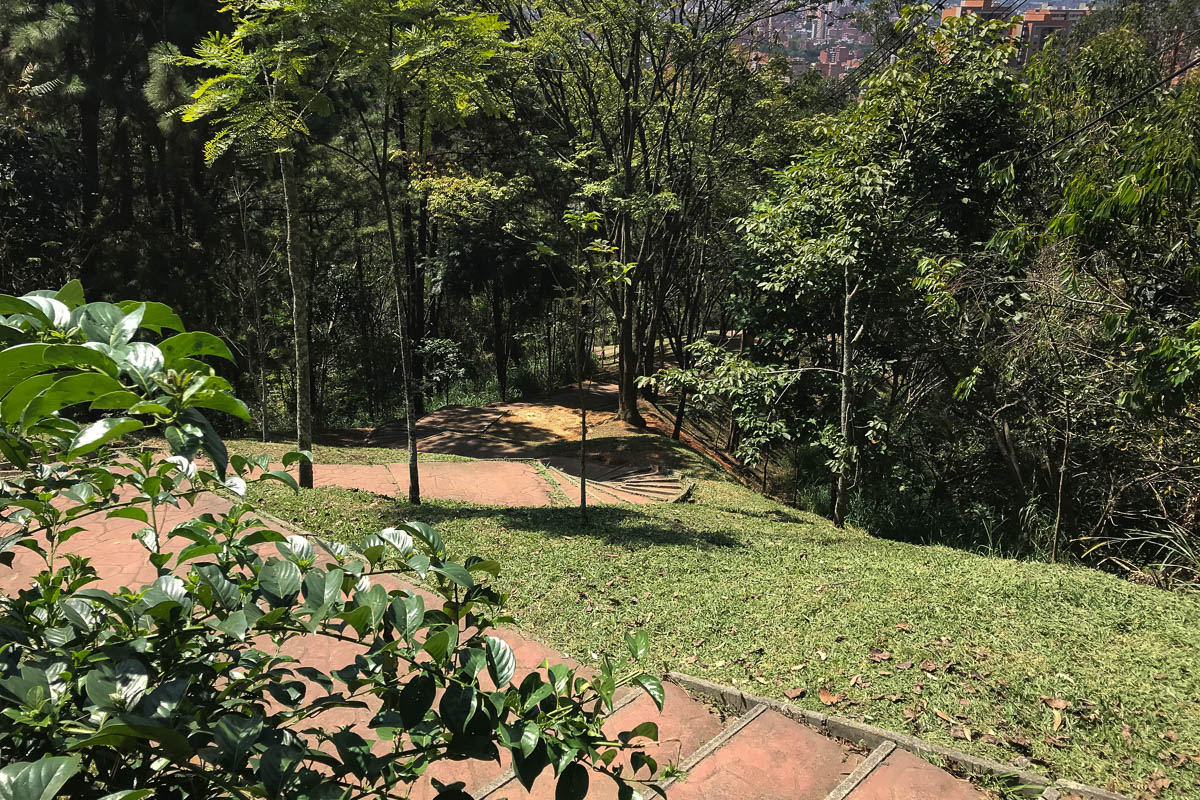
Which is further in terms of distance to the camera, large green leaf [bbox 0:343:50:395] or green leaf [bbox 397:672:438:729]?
green leaf [bbox 397:672:438:729]

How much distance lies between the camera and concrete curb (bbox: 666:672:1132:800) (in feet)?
9.96

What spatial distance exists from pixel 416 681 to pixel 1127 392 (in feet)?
22.6

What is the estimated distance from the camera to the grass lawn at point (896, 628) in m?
3.48

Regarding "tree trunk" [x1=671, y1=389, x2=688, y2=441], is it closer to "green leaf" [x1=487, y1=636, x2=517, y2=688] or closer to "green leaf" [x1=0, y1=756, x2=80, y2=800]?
"green leaf" [x1=487, y1=636, x2=517, y2=688]

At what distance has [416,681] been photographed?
42.7 inches

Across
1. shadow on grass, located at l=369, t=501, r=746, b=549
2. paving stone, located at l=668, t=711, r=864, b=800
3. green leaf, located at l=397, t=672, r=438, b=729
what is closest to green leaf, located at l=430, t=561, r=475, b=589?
green leaf, located at l=397, t=672, r=438, b=729

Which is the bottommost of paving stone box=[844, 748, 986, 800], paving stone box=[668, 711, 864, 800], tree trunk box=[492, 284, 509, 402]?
paving stone box=[668, 711, 864, 800]

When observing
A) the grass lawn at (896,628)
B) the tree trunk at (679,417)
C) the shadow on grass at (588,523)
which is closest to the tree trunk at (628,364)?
the tree trunk at (679,417)

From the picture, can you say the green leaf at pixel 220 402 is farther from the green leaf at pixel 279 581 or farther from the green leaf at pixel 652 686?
the green leaf at pixel 652 686

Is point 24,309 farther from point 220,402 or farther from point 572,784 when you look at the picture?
point 572,784

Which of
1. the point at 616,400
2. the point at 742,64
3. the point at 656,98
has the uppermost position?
the point at 742,64

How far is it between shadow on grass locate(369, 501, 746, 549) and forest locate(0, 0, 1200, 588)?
1148 mm

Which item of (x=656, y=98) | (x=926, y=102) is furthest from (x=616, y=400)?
(x=926, y=102)

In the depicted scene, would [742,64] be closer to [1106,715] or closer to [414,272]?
[414,272]
